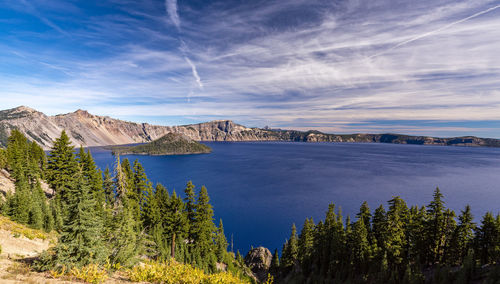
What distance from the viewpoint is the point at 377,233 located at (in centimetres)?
3819

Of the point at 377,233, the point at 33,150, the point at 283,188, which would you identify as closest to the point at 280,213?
the point at 283,188

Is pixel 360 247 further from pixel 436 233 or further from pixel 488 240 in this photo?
pixel 488 240

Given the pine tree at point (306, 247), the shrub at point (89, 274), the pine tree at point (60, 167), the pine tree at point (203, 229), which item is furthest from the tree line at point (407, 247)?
the pine tree at point (60, 167)

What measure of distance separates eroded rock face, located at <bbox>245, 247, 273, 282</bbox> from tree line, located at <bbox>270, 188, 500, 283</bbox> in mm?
17540

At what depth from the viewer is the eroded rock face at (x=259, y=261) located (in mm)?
59128

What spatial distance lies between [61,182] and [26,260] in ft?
107

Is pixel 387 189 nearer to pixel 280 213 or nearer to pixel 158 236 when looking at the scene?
pixel 280 213

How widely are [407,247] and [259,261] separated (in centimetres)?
3656

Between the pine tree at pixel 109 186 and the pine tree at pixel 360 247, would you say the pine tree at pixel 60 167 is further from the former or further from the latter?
the pine tree at pixel 360 247

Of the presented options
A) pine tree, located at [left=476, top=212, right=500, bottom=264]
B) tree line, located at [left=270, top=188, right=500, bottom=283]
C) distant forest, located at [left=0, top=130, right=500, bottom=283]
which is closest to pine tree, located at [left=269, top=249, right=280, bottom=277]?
distant forest, located at [left=0, top=130, right=500, bottom=283]

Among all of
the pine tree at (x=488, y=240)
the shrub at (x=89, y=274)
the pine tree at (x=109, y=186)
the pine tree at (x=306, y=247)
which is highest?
the shrub at (x=89, y=274)

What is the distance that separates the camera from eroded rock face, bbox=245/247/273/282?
59.1 m

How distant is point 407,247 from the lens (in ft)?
121

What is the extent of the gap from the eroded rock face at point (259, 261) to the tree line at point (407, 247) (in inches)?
691
